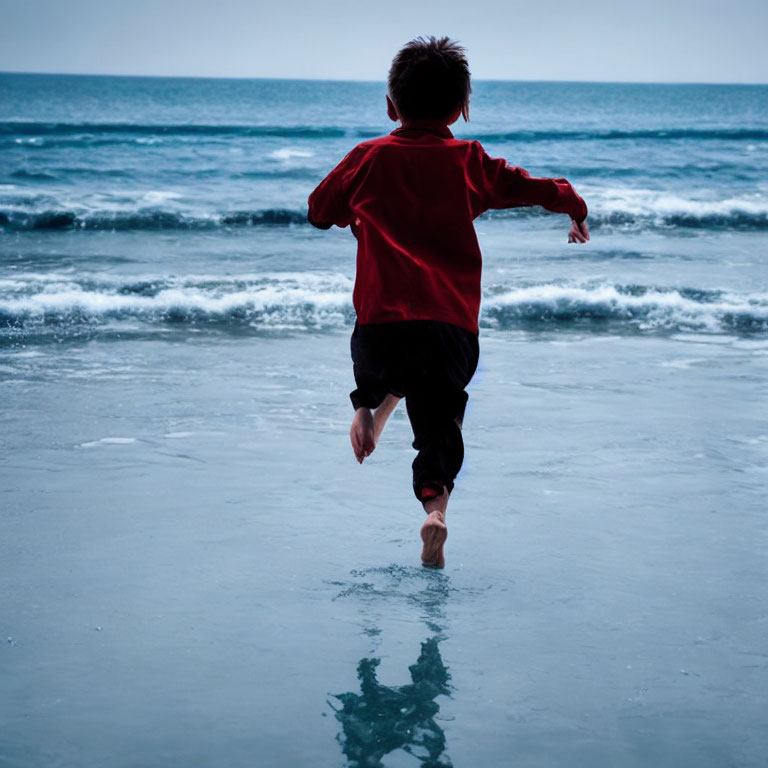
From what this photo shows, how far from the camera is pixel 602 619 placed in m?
2.97

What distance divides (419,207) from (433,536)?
92 cm

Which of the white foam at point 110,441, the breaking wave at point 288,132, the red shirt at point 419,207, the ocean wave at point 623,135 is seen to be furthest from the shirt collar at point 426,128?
the ocean wave at point 623,135

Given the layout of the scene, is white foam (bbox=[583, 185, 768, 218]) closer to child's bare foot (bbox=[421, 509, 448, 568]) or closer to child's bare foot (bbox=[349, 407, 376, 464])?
child's bare foot (bbox=[421, 509, 448, 568])

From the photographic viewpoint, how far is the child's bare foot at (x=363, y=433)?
9.73 ft

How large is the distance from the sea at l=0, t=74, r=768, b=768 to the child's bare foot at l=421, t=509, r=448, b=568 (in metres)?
0.11

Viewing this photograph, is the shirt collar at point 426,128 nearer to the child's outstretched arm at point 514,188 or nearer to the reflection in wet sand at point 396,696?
the child's outstretched arm at point 514,188

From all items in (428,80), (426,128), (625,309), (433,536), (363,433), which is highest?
(428,80)

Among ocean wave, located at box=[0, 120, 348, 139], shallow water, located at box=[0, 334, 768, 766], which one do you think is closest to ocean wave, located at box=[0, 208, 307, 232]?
shallow water, located at box=[0, 334, 768, 766]

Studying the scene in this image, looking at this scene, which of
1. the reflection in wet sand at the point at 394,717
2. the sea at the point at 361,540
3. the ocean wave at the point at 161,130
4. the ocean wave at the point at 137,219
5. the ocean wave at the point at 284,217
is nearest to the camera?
the reflection in wet sand at the point at 394,717

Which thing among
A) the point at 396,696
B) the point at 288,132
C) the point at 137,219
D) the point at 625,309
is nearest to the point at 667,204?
the point at 137,219

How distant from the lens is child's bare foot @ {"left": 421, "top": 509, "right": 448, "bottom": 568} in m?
2.97

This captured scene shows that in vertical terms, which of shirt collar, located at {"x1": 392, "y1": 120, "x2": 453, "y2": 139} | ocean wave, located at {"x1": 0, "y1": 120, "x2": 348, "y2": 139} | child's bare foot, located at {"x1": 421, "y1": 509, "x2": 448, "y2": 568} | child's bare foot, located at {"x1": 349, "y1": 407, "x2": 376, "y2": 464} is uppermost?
ocean wave, located at {"x1": 0, "y1": 120, "x2": 348, "y2": 139}

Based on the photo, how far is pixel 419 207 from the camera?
8.96ft

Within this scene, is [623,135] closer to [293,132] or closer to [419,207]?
[293,132]
